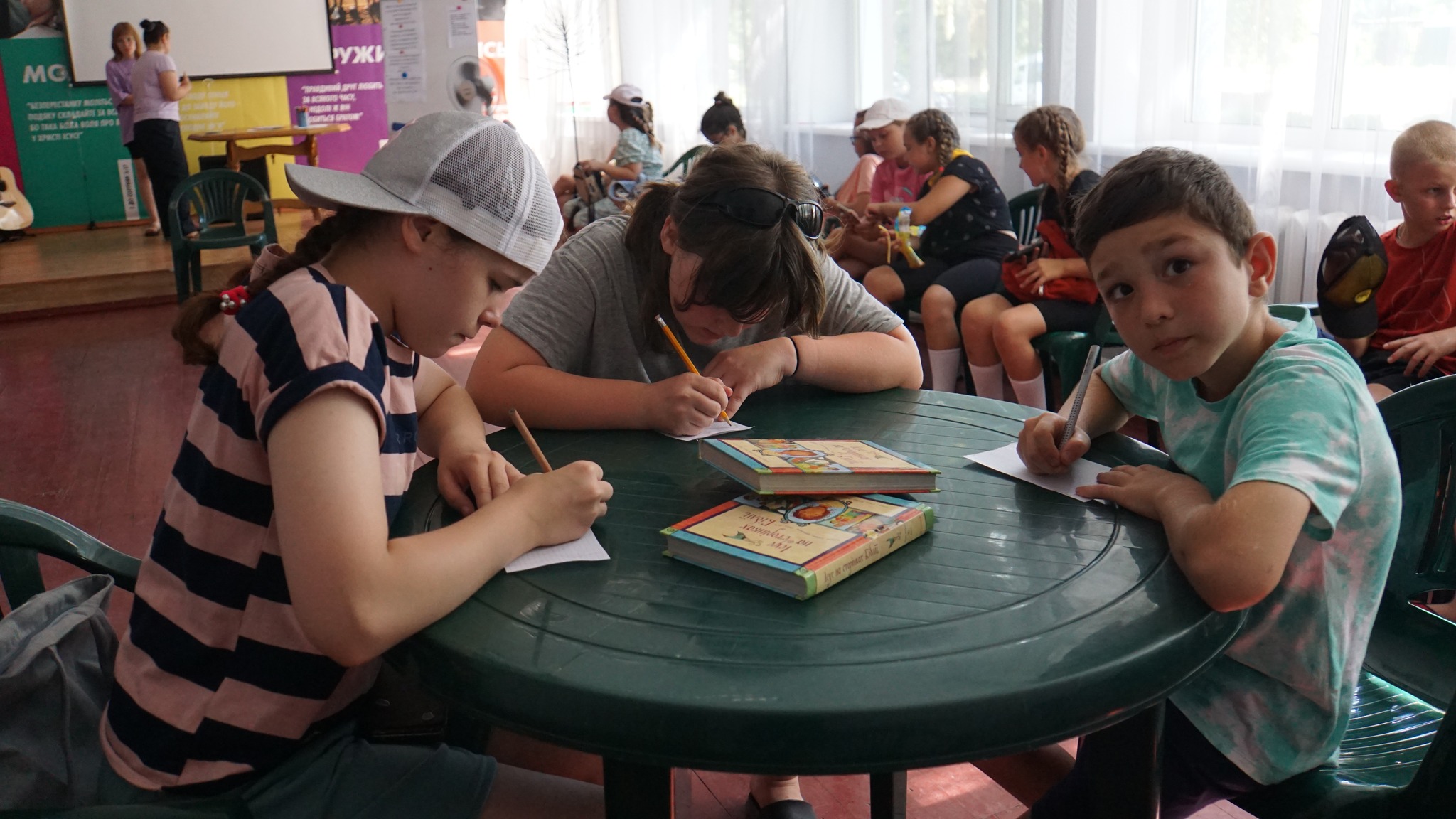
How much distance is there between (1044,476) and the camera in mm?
1288

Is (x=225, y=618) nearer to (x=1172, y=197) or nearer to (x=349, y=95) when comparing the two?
(x=1172, y=197)

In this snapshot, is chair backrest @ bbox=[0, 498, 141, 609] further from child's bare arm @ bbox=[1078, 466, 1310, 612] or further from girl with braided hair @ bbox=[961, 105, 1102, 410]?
girl with braided hair @ bbox=[961, 105, 1102, 410]

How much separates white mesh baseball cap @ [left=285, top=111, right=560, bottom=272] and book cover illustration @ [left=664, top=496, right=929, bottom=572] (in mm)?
341

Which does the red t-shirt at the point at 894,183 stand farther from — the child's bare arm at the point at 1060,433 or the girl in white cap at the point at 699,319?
the child's bare arm at the point at 1060,433

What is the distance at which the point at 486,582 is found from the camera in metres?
1.02

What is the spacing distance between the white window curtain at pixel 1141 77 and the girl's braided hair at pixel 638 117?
0.79 metres

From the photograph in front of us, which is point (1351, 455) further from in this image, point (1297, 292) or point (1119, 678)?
point (1297, 292)

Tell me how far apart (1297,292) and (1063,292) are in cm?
87

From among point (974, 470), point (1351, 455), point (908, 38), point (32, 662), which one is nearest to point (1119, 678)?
point (1351, 455)

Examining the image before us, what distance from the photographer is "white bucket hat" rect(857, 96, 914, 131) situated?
17.2 feet

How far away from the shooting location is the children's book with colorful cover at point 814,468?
1143mm

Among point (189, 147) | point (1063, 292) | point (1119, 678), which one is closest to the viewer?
point (1119, 678)

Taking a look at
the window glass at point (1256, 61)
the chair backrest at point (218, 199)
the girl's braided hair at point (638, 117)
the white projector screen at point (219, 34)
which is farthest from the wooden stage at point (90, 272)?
the window glass at point (1256, 61)

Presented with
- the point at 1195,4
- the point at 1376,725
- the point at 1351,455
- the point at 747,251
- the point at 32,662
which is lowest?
the point at 1376,725
